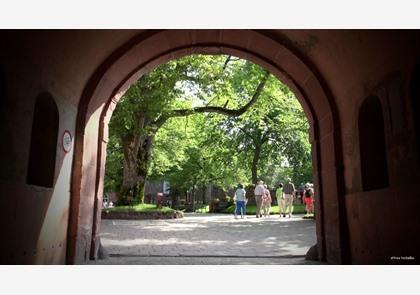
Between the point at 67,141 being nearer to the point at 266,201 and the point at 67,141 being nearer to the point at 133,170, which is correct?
the point at 133,170

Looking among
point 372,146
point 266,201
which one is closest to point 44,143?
point 372,146

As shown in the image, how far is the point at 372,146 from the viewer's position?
4.45 meters

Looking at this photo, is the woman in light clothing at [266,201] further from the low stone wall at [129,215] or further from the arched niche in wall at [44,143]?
the arched niche in wall at [44,143]

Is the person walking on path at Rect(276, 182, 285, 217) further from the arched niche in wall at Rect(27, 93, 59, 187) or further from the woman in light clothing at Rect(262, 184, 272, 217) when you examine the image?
the arched niche in wall at Rect(27, 93, 59, 187)

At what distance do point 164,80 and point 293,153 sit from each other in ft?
66.1

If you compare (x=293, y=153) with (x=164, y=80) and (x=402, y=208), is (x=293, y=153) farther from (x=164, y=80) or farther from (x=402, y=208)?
(x=402, y=208)

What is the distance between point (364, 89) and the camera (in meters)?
4.27

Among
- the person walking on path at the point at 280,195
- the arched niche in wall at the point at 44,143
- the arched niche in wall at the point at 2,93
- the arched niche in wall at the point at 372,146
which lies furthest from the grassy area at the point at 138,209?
the arched niche in wall at the point at 2,93

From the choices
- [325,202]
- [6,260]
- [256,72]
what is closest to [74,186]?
[6,260]

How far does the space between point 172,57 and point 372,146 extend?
3.41 metres

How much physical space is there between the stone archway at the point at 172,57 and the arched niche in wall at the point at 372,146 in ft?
1.82

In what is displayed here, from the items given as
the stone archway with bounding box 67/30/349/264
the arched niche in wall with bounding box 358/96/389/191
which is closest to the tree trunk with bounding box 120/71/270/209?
the stone archway with bounding box 67/30/349/264

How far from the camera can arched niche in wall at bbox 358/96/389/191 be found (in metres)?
4.38

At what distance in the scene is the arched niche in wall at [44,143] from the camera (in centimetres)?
436
